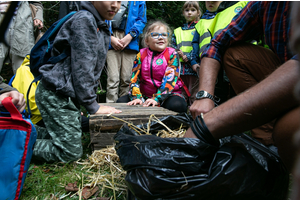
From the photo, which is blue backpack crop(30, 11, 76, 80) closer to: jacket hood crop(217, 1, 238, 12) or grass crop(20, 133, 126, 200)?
grass crop(20, 133, 126, 200)

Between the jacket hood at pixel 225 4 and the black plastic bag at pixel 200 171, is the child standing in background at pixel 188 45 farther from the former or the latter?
the black plastic bag at pixel 200 171

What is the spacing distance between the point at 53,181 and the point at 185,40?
3.13 meters

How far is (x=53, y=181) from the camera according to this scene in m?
1.56

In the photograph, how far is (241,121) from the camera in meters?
0.91

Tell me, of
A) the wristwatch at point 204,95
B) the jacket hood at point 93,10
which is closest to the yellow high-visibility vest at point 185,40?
the jacket hood at point 93,10

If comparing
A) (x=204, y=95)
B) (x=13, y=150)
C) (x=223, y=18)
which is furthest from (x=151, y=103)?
(x=13, y=150)

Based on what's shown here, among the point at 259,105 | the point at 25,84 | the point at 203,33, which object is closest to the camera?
the point at 259,105

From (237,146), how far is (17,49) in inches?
153

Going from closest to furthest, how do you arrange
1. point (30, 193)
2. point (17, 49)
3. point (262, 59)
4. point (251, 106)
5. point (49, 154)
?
point (251, 106) → point (30, 193) → point (262, 59) → point (49, 154) → point (17, 49)

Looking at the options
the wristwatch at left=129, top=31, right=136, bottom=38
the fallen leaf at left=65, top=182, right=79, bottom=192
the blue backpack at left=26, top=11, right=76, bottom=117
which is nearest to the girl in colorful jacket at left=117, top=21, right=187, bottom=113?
the wristwatch at left=129, top=31, right=136, bottom=38

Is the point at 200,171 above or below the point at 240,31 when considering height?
below

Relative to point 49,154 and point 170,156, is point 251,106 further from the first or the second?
point 49,154

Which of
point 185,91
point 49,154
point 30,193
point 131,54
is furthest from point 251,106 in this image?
point 131,54

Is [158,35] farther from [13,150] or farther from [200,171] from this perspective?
[200,171]
